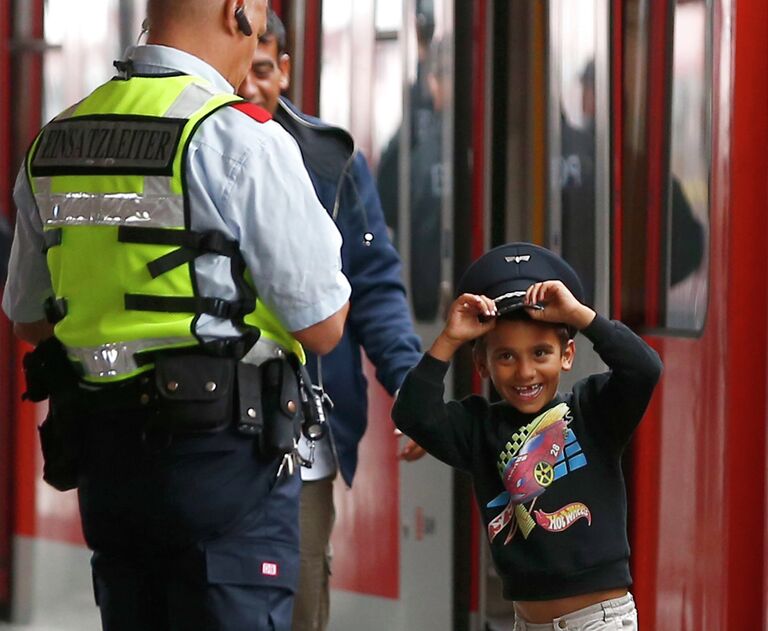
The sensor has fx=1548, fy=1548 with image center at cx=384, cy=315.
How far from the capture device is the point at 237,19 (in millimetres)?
2271

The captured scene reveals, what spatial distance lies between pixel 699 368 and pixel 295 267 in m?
1.22

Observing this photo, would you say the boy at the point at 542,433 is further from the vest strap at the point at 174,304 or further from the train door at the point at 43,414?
the train door at the point at 43,414

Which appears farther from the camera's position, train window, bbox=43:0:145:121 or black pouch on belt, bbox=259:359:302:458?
train window, bbox=43:0:145:121

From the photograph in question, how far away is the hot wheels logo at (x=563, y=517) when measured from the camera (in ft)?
7.81

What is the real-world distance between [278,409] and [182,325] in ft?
0.64

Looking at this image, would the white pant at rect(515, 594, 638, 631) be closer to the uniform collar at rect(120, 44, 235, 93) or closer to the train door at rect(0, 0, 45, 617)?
the uniform collar at rect(120, 44, 235, 93)

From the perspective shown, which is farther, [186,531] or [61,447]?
[61,447]

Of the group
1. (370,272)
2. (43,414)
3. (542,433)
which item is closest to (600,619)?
(542,433)

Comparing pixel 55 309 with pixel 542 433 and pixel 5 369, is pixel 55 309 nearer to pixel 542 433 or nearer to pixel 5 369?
pixel 542 433

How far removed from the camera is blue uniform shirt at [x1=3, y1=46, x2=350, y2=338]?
2.10m

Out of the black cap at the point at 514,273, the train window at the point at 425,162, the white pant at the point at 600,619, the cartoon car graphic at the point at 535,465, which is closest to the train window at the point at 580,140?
the train window at the point at 425,162

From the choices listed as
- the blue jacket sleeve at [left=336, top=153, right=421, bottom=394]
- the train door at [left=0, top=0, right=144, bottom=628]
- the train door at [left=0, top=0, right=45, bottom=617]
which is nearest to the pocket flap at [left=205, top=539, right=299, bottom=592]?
the blue jacket sleeve at [left=336, top=153, right=421, bottom=394]

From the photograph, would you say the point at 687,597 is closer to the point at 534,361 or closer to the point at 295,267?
the point at 534,361

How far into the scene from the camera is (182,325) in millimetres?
2104
